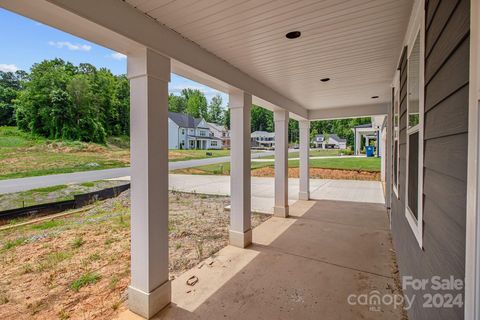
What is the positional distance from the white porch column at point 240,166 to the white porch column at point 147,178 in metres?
1.66

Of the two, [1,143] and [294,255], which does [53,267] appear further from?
[1,143]

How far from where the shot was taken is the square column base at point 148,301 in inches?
90.4

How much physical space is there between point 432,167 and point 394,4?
1.64m

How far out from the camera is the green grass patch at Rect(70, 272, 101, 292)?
9.15ft

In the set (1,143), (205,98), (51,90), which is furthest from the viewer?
(205,98)

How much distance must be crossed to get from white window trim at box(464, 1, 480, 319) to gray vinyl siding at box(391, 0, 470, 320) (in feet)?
0.28

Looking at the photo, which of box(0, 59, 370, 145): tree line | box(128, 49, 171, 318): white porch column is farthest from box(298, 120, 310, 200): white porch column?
box(0, 59, 370, 145): tree line

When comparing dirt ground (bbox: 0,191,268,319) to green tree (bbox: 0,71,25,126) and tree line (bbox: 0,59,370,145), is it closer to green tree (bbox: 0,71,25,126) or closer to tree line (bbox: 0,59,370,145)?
tree line (bbox: 0,59,370,145)

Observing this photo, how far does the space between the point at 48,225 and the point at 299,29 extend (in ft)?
20.6

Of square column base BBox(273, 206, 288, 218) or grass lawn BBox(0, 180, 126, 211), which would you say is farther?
grass lawn BBox(0, 180, 126, 211)

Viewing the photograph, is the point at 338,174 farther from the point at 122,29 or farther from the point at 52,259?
the point at 122,29

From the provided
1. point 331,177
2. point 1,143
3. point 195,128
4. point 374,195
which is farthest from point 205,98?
point 374,195

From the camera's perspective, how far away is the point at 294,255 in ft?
12.1

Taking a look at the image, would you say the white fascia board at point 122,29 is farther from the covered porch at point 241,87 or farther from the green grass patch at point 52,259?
the green grass patch at point 52,259
